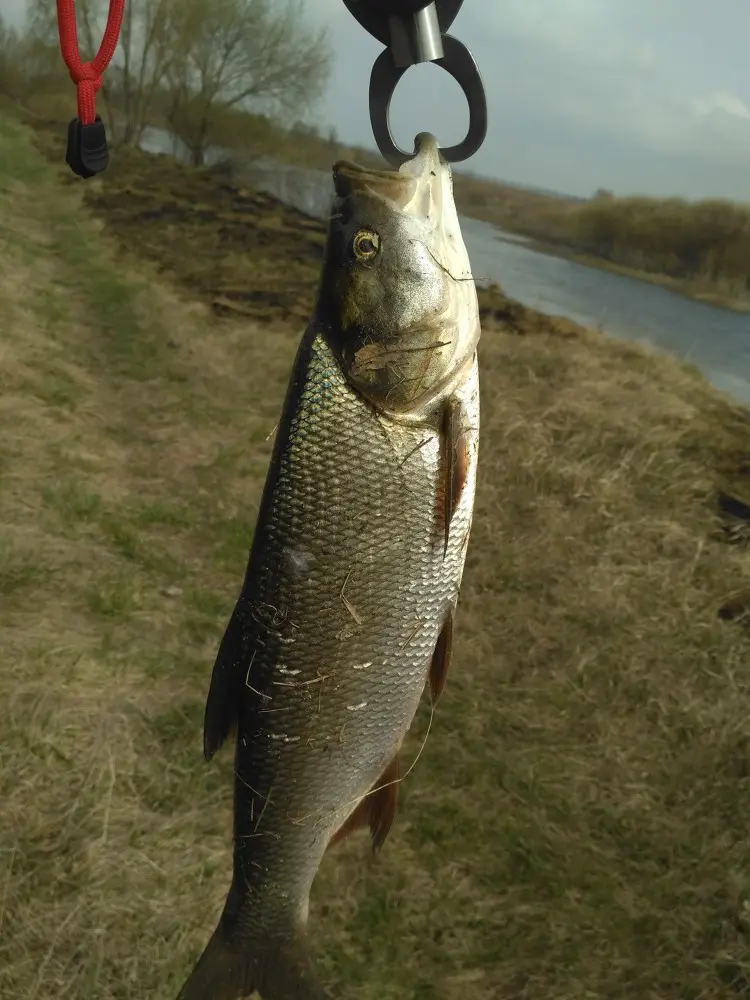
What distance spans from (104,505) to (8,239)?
4993mm

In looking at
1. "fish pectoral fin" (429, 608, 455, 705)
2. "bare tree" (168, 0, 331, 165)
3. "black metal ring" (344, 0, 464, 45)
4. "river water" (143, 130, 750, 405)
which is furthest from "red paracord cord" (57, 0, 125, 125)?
"bare tree" (168, 0, 331, 165)

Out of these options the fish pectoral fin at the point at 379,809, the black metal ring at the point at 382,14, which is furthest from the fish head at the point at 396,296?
the fish pectoral fin at the point at 379,809

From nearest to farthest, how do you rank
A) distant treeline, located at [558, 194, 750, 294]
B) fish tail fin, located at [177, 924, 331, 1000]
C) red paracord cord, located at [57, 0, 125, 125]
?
fish tail fin, located at [177, 924, 331, 1000] < red paracord cord, located at [57, 0, 125, 125] < distant treeline, located at [558, 194, 750, 294]

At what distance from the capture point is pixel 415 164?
1.17 m

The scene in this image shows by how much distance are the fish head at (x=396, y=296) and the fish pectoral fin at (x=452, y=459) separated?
0.12 ft

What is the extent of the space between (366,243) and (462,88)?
0.90 feet

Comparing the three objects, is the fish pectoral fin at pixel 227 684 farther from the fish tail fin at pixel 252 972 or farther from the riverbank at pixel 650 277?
the riverbank at pixel 650 277

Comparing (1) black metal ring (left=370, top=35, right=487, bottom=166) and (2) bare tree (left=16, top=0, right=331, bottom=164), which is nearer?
(1) black metal ring (left=370, top=35, right=487, bottom=166)

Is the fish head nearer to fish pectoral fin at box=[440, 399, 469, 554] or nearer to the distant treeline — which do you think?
fish pectoral fin at box=[440, 399, 469, 554]

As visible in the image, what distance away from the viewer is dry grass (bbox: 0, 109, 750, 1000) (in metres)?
2.50

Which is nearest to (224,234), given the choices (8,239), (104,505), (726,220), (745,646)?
(8,239)

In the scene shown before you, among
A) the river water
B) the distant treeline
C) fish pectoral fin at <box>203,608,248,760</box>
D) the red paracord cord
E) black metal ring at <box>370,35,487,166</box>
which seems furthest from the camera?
the river water

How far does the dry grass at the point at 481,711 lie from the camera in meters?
2.50

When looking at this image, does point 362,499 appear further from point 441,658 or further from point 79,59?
point 79,59
